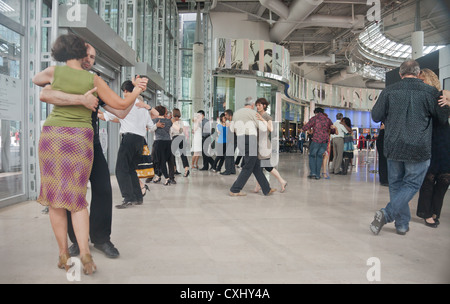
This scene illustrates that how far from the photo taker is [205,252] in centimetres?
257

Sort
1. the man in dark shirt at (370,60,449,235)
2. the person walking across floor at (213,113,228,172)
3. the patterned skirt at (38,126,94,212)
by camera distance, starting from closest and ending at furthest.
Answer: the patterned skirt at (38,126,94,212) → the man in dark shirt at (370,60,449,235) → the person walking across floor at (213,113,228,172)

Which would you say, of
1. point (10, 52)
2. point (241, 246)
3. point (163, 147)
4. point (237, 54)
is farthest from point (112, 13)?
point (237, 54)

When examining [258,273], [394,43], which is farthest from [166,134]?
[394,43]

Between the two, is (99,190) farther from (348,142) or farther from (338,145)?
(348,142)

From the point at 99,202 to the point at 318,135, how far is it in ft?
19.7

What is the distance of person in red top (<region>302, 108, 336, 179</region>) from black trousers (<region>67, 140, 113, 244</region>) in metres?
5.90

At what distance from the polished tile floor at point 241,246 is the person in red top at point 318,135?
3.12 meters

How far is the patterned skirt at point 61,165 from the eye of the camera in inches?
81.1

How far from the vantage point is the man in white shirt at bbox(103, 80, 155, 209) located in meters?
4.24

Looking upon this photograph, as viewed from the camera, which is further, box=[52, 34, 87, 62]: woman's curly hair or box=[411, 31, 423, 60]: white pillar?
box=[411, 31, 423, 60]: white pillar

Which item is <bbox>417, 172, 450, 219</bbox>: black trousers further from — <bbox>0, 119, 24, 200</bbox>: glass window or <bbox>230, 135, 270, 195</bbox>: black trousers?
<bbox>0, 119, 24, 200</bbox>: glass window

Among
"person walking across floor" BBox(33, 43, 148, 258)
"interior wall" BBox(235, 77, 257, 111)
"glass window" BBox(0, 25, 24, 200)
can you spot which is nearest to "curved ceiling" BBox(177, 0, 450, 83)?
"interior wall" BBox(235, 77, 257, 111)

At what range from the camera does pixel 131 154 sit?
4.29 meters

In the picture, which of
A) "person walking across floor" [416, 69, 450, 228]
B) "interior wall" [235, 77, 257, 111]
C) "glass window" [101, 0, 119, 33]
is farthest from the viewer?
"interior wall" [235, 77, 257, 111]
